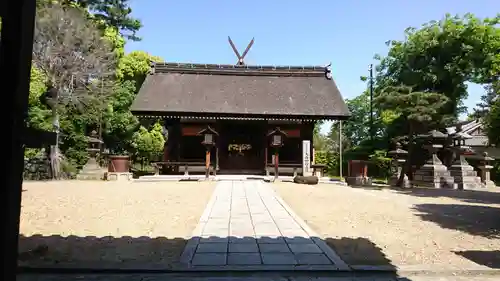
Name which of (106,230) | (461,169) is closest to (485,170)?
(461,169)

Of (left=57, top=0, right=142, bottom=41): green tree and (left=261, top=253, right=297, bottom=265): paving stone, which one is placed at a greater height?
(left=57, top=0, right=142, bottom=41): green tree

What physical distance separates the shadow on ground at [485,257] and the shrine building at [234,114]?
41.0 ft

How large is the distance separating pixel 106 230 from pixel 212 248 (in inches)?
94.2

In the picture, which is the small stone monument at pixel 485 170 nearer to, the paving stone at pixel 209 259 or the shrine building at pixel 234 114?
the shrine building at pixel 234 114

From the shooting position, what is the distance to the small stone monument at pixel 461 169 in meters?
17.6

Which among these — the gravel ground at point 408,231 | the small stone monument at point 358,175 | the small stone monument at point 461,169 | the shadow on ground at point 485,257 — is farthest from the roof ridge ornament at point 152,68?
the shadow on ground at point 485,257

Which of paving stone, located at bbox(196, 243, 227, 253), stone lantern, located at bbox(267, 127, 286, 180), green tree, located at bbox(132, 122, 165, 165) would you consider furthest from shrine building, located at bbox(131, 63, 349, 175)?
paving stone, located at bbox(196, 243, 227, 253)

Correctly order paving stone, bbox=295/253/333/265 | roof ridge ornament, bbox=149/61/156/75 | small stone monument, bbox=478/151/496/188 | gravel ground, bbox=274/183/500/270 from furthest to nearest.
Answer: roof ridge ornament, bbox=149/61/156/75 → small stone monument, bbox=478/151/496/188 → gravel ground, bbox=274/183/500/270 → paving stone, bbox=295/253/333/265

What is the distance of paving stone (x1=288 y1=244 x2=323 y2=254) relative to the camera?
15.7 ft

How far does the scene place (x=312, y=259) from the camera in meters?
4.41

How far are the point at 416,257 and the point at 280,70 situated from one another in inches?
783

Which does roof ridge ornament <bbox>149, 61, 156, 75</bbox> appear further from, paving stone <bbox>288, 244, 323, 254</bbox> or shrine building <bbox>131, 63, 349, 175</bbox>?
paving stone <bbox>288, 244, 323, 254</bbox>

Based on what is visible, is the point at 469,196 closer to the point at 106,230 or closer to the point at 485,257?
the point at 485,257

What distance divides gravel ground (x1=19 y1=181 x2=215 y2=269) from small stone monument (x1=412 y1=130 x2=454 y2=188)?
1334 cm
